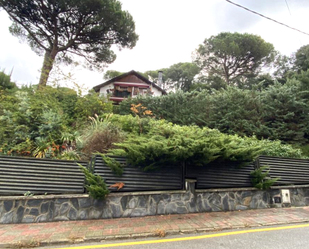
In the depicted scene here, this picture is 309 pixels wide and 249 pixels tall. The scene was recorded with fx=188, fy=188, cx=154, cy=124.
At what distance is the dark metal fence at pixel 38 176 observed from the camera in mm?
4059

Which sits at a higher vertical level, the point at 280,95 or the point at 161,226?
the point at 280,95

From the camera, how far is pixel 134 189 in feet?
15.0

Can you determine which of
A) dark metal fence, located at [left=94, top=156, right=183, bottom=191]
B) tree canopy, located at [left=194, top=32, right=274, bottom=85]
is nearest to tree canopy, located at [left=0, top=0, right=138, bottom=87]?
dark metal fence, located at [left=94, top=156, right=183, bottom=191]

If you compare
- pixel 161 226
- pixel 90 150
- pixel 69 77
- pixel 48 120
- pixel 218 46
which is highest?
pixel 218 46

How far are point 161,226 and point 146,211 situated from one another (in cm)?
70

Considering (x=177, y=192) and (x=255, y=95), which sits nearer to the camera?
(x=177, y=192)

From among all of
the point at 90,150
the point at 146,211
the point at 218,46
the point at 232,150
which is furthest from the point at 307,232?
the point at 218,46

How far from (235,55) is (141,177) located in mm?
27238

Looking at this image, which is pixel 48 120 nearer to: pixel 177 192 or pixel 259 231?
pixel 177 192

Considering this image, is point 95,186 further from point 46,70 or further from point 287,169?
point 46,70

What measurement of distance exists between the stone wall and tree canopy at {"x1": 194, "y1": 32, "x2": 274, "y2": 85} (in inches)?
955

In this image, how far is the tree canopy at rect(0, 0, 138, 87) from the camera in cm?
1329

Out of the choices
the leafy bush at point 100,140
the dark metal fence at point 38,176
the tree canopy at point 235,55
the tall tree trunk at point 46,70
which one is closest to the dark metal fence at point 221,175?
the leafy bush at point 100,140

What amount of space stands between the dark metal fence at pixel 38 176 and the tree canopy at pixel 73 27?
9105 mm
